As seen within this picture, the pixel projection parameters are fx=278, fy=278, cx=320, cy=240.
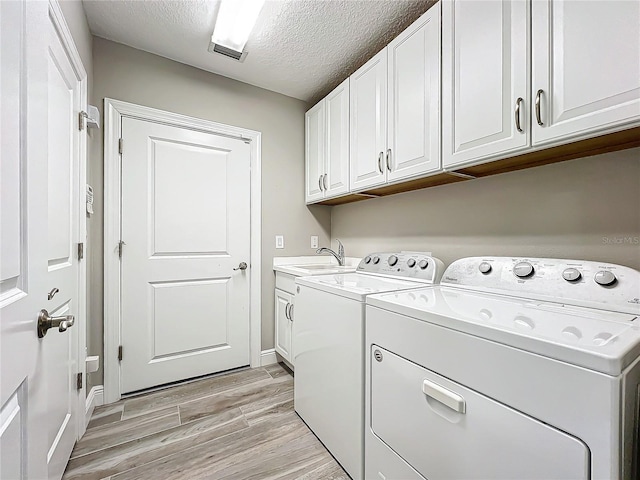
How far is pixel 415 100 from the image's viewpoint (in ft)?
5.02

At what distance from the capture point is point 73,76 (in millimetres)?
1465

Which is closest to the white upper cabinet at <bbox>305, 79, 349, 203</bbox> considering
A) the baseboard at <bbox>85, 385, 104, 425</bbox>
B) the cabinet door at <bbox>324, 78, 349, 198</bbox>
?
the cabinet door at <bbox>324, 78, 349, 198</bbox>

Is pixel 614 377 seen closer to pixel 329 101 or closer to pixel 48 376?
pixel 48 376

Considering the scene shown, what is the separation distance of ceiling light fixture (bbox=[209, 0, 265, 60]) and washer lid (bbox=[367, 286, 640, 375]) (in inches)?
68.8

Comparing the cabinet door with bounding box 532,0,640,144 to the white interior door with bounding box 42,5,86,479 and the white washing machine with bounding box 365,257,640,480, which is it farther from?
the white interior door with bounding box 42,5,86,479

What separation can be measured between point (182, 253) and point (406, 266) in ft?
5.53

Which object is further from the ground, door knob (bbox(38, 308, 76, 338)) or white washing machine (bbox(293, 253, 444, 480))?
door knob (bbox(38, 308, 76, 338))

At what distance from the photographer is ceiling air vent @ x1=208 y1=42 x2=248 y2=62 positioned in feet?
6.39

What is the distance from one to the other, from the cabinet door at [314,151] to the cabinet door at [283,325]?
0.91 meters

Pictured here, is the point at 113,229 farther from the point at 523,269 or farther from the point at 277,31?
the point at 523,269

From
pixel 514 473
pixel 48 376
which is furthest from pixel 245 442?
pixel 514 473

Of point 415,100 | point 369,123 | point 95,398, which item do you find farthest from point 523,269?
point 95,398

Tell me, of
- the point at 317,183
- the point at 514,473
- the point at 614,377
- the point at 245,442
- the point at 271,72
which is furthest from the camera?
the point at 317,183

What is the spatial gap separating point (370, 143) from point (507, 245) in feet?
3.34
